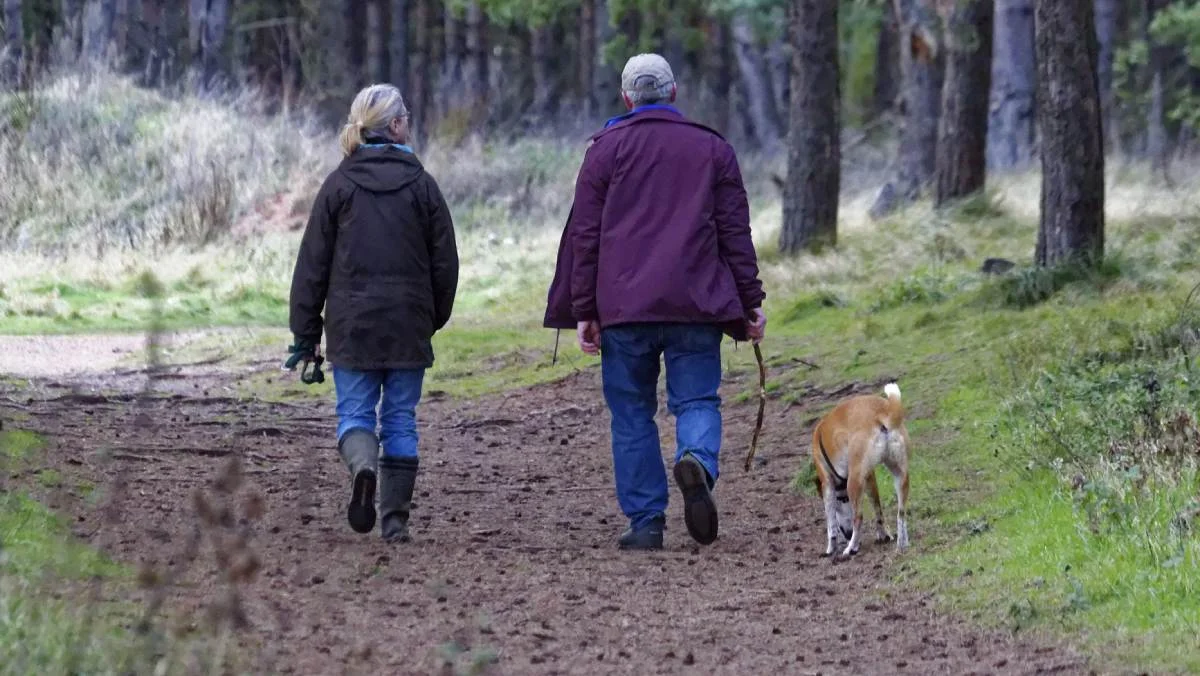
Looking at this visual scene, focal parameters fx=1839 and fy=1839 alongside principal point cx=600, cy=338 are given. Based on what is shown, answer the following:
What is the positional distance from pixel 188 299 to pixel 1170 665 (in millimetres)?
14789

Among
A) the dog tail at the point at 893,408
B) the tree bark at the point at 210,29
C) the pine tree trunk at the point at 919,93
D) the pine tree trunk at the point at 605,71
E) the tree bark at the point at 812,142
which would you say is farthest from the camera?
the pine tree trunk at the point at 605,71

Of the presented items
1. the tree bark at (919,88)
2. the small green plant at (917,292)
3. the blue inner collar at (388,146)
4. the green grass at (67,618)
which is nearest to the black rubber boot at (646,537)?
the blue inner collar at (388,146)

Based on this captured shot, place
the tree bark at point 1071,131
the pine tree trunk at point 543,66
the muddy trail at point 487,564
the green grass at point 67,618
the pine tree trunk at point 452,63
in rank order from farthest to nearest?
the pine tree trunk at point 543,66 < the pine tree trunk at point 452,63 < the tree bark at point 1071,131 < the muddy trail at point 487,564 < the green grass at point 67,618

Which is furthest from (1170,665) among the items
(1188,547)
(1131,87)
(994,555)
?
(1131,87)

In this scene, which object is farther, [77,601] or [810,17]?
[810,17]

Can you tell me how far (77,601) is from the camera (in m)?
5.49

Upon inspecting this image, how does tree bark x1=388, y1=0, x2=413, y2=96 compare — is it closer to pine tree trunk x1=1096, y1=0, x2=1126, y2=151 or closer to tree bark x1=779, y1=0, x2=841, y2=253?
pine tree trunk x1=1096, y1=0, x2=1126, y2=151

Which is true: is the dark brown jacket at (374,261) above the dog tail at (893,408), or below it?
above

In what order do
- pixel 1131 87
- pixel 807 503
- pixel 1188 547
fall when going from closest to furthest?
pixel 1188 547 → pixel 807 503 → pixel 1131 87

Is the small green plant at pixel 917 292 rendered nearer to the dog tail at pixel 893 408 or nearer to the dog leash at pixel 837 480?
the dog leash at pixel 837 480

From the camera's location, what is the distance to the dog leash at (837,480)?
316 inches

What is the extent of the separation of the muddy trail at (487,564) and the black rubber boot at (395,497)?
148 mm

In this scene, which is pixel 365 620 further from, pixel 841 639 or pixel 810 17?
pixel 810 17

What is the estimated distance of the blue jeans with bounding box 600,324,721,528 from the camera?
8.07 meters
